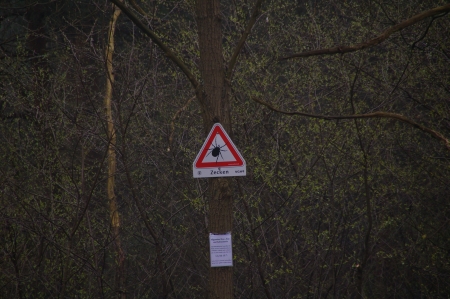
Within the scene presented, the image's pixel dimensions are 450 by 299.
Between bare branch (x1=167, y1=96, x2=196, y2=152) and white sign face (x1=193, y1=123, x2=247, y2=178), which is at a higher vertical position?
bare branch (x1=167, y1=96, x2=196, y2=152)

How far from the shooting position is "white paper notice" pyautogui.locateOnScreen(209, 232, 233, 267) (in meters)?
4.83

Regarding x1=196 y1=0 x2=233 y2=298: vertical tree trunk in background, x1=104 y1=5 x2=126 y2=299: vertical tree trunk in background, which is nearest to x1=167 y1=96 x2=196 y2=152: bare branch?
x1=104 y1=5 x2=126 y2=299: vertical tree trunk in background

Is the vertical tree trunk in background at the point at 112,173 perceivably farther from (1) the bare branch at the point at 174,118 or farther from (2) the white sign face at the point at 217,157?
(2) the white sign face at the point at 217,157

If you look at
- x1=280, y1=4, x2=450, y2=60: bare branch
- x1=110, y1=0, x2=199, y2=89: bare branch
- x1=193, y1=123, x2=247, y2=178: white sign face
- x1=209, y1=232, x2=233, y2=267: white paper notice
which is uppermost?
x1=110, y1=0, x2=199, y2=89: bare branch

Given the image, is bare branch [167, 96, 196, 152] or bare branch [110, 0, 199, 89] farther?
→ bare branch [167, 96, 196, 152]

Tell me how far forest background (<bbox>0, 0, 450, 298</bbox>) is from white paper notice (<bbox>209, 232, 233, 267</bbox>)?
92.6 inches

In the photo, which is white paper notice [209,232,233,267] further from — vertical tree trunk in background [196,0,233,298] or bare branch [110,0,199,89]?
bare branch [110,0,199,89]

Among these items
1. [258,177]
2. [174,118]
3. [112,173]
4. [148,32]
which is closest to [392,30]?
[148,32]

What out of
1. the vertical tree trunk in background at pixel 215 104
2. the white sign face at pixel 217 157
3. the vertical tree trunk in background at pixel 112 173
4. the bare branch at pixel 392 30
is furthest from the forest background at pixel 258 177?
the bare branch at pixel 392 30

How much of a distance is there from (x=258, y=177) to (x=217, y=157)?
2891mm

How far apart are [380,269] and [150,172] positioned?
155 inches

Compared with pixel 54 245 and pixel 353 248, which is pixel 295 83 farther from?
pixel 54 245

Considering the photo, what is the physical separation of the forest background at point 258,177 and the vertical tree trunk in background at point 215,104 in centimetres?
206

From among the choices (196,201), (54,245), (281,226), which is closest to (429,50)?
(281,226)
